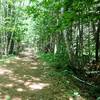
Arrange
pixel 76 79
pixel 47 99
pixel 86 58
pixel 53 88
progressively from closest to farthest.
Result: pixel 47 99, pixel 53 88, pixel 76 79, pixel 86 58

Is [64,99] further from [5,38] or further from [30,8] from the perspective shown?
[5,38]

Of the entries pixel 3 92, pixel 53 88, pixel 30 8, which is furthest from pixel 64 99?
pixel 30 8

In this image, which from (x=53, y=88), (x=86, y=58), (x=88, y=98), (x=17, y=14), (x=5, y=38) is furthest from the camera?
(x=5, y=38)

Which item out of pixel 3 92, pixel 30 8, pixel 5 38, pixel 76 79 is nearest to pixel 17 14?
pixel 5 38

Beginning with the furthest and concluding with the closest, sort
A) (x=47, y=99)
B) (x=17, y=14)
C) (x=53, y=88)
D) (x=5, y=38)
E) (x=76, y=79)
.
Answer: (x=5, y=38)
(x=17, y=14)
(x=76, y=79)
(x=53, y=88)
(x=47, y=99)

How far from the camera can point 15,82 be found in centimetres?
924

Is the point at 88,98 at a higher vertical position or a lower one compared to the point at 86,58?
lower

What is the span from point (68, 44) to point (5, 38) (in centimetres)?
1593

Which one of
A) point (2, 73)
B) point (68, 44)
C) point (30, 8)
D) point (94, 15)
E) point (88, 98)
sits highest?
point (30, 8)

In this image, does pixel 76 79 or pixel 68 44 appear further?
pixel 68 44

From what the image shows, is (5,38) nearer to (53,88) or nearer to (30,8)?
(30,8)

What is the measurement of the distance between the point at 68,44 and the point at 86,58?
1.84m

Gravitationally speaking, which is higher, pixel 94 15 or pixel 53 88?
pixel 94 15

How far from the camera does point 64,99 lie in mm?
7570
